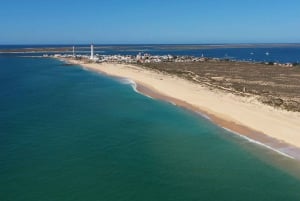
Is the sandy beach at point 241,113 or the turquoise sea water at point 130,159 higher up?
the sandy beach at point 241,113

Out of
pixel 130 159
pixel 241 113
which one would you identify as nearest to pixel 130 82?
pixel 241 113

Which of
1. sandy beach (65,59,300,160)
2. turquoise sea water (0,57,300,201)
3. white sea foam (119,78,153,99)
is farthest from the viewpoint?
white sea foam (119,78,153,99)

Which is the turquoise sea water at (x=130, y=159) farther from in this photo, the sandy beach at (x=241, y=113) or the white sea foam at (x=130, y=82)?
the white sea foam at (x=130, y=82)

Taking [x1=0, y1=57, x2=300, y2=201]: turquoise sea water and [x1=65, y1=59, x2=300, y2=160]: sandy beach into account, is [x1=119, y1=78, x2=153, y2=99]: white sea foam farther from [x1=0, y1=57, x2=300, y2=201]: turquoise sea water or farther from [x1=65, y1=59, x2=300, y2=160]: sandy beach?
[x1=0, y1=57, x2=300, y2=201]: turquoise sea water

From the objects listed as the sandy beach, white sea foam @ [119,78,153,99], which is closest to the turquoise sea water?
the sandy beach

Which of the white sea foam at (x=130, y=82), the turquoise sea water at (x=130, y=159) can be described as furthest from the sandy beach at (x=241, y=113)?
the turquoise sea water at (x=130, y=159)

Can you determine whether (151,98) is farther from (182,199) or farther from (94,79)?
(182,199)
